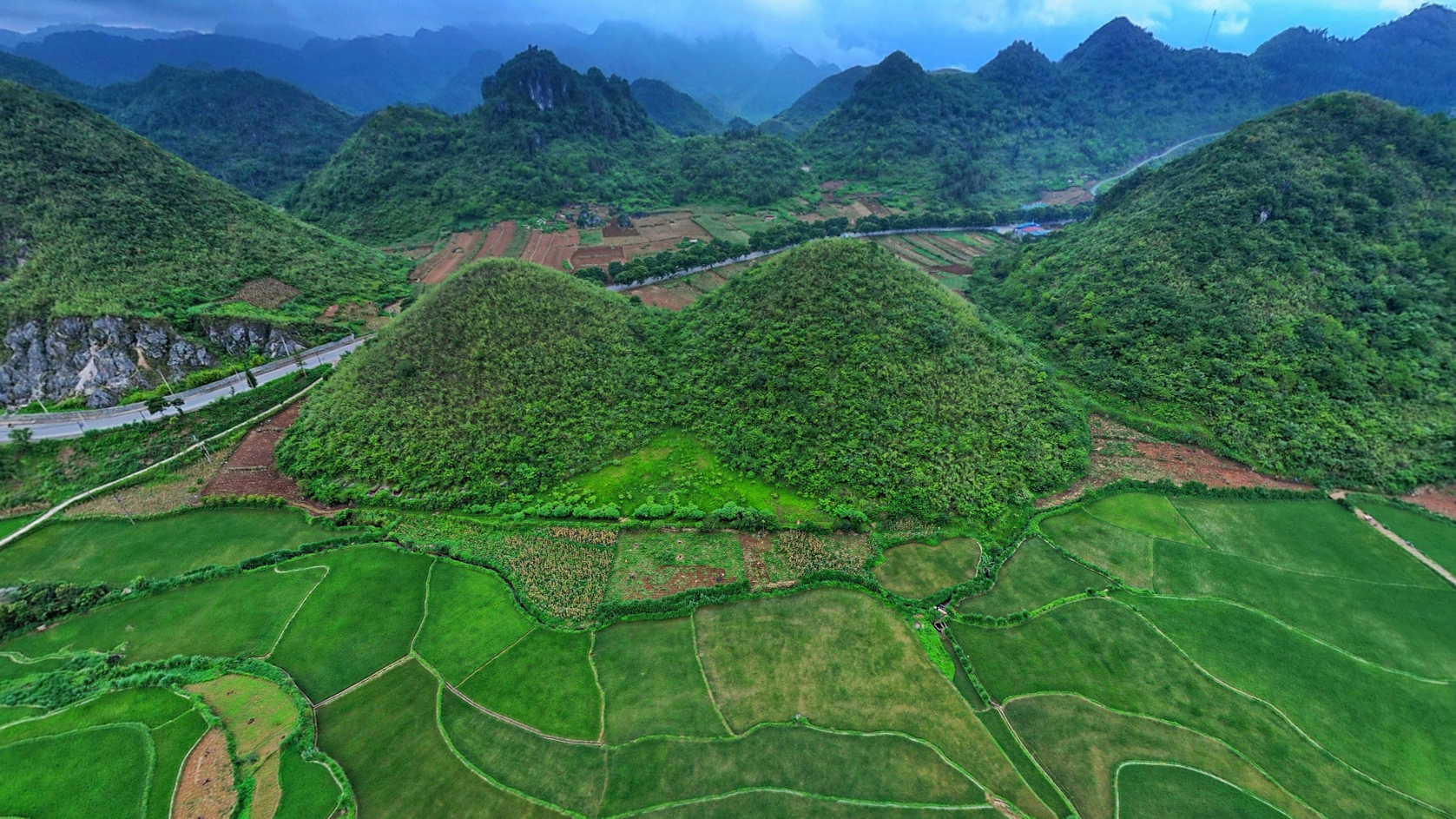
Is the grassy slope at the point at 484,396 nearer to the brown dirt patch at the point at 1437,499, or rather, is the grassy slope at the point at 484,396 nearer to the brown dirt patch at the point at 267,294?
the brown dirt patch at the point at 267,294

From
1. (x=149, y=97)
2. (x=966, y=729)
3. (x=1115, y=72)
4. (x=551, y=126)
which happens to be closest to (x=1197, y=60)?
(x=1115, y=72)

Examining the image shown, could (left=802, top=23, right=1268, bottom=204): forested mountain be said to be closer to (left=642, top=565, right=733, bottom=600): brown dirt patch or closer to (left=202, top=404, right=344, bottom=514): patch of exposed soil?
(left=642, top=565, right=733, bottom=600): brown dirt patch

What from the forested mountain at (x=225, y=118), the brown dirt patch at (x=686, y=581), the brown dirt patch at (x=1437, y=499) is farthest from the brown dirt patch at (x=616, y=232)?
the brown dirt patch at (x=1437, y=499)

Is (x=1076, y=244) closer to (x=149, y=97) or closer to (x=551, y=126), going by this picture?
(x=551, y=126)

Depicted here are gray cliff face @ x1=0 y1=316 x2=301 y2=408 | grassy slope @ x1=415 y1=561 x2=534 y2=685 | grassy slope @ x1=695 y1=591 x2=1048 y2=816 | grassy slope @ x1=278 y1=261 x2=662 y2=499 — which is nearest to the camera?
grassy slope @ x1=695 y1=591 x2=1048 y2=816

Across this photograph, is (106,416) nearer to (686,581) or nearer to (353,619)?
(353,619)

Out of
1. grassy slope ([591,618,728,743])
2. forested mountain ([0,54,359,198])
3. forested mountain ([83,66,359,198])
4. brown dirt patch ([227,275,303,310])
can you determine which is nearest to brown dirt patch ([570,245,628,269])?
brown dirt patch ([227,275,303,310])
